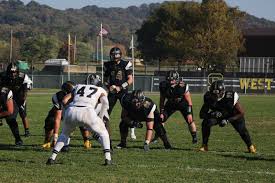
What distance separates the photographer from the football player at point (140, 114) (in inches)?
513

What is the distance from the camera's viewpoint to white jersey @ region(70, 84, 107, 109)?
10.6 metres

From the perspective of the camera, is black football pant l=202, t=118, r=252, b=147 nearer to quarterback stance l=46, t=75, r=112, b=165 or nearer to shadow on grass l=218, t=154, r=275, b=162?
shadow on grass l=218, t=154, r=275, b=162

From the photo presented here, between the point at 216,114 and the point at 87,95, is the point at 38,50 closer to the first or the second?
the point at 216,114

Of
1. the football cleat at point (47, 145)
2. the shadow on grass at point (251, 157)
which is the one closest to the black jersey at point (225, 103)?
the shadow on grass at point (251, 157)

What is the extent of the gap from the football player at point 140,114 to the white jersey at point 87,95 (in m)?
2.32

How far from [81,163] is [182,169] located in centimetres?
181

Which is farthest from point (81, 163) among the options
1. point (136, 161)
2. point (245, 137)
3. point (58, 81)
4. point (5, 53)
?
point (5, 53)

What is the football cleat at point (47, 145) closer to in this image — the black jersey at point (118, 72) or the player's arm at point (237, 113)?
the black jersey at point (118, 72)

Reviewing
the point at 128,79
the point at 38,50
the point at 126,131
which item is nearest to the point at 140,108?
the point at 126,131

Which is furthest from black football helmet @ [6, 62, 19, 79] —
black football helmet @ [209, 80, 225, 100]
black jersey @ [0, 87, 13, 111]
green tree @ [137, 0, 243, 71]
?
green tree @ [137, 0, 243, 71]

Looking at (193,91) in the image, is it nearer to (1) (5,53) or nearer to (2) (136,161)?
(2) (136,161)

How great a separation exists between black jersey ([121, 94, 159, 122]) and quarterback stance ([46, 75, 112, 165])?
94.9 inches

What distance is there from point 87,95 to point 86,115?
376 mm

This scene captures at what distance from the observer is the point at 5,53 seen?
92188 millimetres
